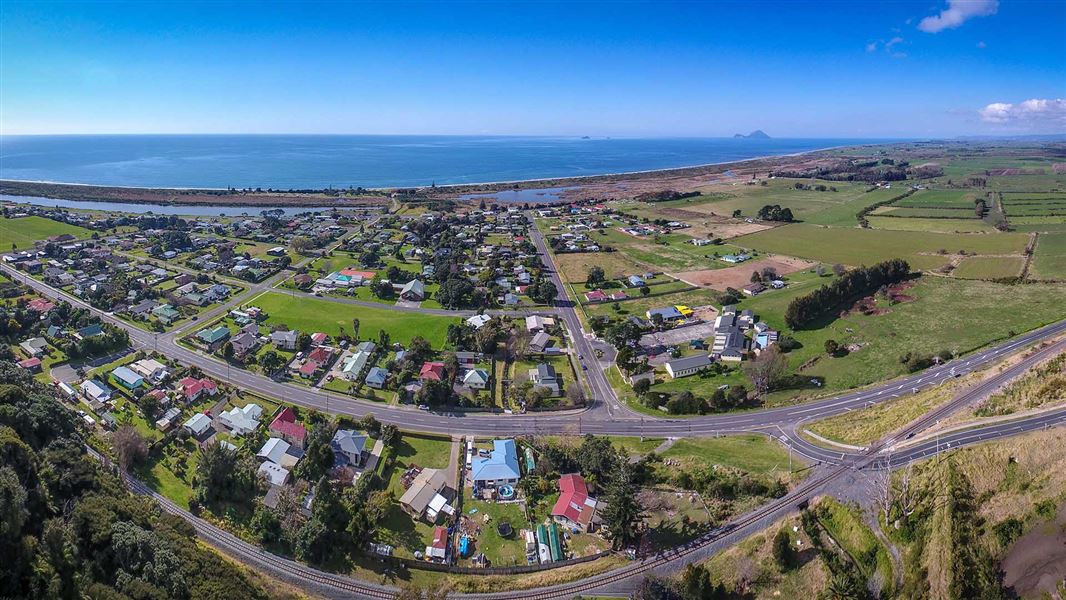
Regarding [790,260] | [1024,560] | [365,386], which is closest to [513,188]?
[790,260]

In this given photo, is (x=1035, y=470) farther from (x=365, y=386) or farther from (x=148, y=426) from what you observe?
(x=148, y=426)

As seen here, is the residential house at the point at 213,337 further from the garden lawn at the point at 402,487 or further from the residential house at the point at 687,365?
the residential house at the point at 687,365

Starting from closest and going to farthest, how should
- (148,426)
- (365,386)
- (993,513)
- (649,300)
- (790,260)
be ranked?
(993,513)
(148,426)
(365,386)
(649,300)
(790,260)

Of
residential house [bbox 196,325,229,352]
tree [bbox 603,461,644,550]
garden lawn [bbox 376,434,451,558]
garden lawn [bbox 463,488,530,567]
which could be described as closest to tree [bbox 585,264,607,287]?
garden lawn [bbox 376,434,451,558]

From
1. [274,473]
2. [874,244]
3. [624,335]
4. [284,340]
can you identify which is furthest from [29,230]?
[874,244]

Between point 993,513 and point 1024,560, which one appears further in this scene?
point 993,513

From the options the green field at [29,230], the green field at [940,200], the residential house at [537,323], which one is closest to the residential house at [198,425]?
the residential house at [537,323]

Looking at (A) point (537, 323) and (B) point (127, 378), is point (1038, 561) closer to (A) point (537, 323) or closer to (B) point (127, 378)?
(A) point (537, 323)
